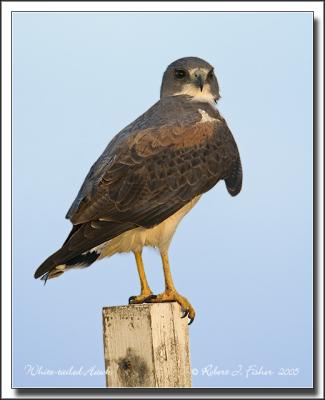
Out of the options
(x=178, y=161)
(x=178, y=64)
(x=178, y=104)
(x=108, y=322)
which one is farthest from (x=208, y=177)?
(x=108, y=322)

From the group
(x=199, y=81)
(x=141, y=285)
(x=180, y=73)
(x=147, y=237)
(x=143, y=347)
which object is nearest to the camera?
(x=143, y=347)

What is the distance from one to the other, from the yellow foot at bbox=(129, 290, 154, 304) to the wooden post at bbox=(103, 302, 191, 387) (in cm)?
169

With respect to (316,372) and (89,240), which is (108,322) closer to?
(89,240)

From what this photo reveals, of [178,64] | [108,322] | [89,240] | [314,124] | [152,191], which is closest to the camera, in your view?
[108,322]

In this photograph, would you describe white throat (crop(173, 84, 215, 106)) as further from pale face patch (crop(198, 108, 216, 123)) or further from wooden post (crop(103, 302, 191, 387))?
wooden post (crop(103, 302, 191, 387))

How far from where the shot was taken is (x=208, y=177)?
7.66 meters

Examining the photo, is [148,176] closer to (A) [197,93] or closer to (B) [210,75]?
(A) [197,93]

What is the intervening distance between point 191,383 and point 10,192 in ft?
9.94

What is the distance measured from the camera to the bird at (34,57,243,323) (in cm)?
705

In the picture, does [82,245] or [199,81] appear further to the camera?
[199,81]

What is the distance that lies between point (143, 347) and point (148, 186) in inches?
85.9

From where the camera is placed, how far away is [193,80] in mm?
8656

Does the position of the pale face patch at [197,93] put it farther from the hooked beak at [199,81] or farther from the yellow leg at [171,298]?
the yellow leg at [171,298]

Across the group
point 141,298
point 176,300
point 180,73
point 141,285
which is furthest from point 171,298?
point 180,73
